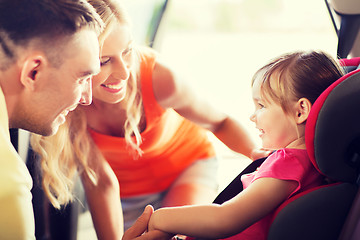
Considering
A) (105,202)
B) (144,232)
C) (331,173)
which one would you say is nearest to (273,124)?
(331,173)

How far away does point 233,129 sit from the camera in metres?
1.48

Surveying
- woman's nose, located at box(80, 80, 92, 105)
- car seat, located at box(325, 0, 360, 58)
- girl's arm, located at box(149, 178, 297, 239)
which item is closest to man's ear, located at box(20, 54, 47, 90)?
woman's nose, located at box(80, 80, 92, 105)

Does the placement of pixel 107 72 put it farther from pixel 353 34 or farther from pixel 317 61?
pixel 353 34

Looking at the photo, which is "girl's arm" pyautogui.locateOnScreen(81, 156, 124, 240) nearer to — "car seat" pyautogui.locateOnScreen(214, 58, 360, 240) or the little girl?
the little girl

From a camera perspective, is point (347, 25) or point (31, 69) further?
point (347, 25)

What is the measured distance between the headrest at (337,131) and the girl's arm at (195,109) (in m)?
0.52

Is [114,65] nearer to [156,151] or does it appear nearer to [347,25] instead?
[156,151]

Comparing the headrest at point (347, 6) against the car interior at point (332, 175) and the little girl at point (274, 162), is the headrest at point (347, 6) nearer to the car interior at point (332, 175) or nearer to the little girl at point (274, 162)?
the little girl at point (274, 162)

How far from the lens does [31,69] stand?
895 millimetres

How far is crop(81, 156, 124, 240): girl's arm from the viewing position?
4.73 ft

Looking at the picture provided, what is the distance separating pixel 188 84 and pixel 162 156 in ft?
0.94

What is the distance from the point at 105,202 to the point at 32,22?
28.8 inches

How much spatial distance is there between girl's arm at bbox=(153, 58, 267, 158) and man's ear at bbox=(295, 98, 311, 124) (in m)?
0.44

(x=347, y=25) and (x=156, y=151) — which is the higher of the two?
(x=347, y=25)
